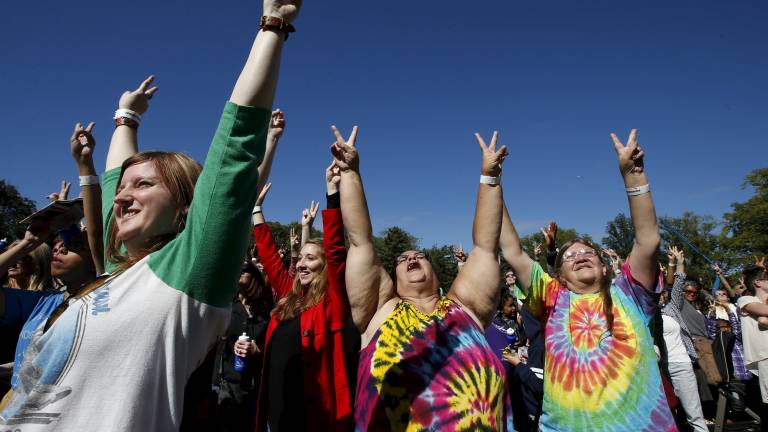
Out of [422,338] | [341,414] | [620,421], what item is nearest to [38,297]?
[341,414]

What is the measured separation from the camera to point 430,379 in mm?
2355

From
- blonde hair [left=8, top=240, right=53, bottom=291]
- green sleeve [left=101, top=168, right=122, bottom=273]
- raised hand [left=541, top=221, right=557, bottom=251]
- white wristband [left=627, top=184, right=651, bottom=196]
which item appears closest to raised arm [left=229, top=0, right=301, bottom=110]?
green sleeve [left=101, top=168, right=122, bottom=273]

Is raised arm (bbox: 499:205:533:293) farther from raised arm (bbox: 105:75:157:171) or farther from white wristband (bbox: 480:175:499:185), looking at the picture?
raised arm (bbox: 105:75:157:171)

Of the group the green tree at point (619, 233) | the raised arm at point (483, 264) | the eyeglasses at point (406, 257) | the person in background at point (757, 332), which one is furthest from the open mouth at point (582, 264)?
the green tree at point (619, 233)

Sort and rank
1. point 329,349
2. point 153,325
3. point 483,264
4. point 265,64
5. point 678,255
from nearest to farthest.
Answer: point 153,325 < point 265,64 < point 483,264 < point 329,349 < point 678,255

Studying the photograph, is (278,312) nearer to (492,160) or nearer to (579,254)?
(492,160)

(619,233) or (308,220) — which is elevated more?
(619,233)

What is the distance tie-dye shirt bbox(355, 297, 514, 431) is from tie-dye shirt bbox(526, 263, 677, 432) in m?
0.74

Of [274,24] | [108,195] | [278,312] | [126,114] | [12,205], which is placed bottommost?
[278,312]

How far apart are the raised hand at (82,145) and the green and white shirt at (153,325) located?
168cm

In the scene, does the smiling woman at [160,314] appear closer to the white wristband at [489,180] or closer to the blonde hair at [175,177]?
the blonde hair at [175,177]

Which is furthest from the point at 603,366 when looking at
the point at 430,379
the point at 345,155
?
the point at 345,155

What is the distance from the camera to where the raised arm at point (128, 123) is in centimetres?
218

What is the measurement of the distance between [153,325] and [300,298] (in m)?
2.32
